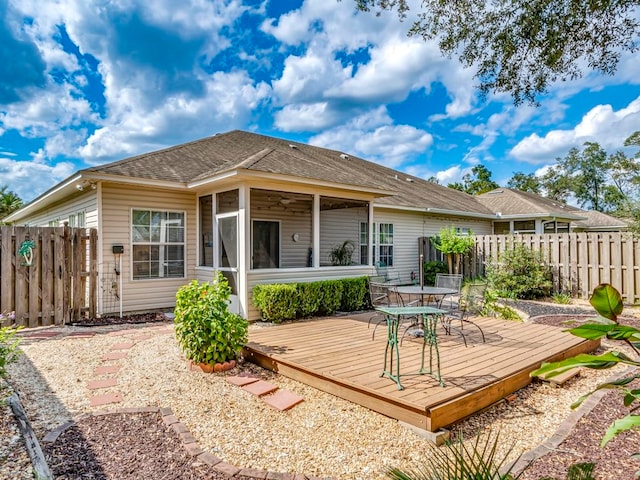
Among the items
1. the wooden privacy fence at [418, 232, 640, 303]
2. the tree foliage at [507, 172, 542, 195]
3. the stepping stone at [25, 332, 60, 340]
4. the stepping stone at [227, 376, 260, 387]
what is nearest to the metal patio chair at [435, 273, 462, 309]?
the stepping stone at [227, 376, 260, 387]

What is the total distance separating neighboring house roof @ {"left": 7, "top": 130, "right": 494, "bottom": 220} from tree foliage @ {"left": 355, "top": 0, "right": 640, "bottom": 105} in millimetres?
3653

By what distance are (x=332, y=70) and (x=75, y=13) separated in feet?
22.8

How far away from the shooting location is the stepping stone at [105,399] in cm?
386

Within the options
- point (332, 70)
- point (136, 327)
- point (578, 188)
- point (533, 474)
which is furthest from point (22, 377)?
point (578, 188)

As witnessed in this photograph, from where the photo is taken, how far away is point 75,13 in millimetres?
7898

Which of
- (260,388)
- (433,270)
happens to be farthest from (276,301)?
(433,270)

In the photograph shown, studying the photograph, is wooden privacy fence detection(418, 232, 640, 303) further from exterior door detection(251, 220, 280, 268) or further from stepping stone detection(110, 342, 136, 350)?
stepping stone detection(110, 342, 136, 350)

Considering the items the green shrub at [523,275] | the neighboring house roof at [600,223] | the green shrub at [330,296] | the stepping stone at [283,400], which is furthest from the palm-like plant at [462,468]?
the neighboring house roof at [600,223]

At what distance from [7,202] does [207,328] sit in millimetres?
31405

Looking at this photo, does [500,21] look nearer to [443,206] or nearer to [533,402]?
[533,402]

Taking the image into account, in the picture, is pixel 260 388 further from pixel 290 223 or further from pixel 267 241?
pixel 290 223

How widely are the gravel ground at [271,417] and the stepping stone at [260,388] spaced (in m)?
0.08

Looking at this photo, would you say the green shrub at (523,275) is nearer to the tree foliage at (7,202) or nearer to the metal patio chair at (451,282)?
the metal patio chair at (451,282)

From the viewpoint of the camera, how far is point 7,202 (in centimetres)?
2728
